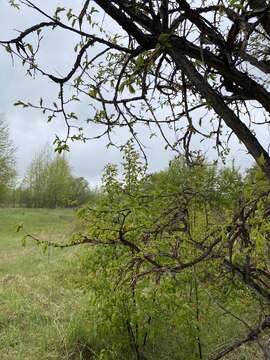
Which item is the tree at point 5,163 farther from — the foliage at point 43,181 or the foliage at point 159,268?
the foliage at point 159,268

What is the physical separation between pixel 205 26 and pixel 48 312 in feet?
17.5

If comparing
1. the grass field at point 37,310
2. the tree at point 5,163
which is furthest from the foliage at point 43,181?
the grass field at point 37,310

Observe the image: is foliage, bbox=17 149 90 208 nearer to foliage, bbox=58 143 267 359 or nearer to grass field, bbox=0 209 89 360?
grass field, bbox=0 209 89 360

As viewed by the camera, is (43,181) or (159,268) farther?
(43,181)

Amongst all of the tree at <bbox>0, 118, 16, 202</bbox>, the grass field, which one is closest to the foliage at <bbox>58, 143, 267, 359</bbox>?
the grass field

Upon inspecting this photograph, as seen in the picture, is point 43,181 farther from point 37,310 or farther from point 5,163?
point 37,310

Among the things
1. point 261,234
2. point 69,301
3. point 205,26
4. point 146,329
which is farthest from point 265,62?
point 69,301

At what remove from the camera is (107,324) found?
4.11 meters

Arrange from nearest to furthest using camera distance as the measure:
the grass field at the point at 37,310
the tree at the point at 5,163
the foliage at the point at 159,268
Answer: the foliage at the point at 159,268 < the grass field at the point at 37,310 < the tree at the point at 5,163

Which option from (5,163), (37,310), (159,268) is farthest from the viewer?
(5,163)

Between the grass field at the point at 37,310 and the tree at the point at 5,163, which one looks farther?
the tree at the point at 5,163

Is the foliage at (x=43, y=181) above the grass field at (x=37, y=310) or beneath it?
above

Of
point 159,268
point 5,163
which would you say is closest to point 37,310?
point 159,268

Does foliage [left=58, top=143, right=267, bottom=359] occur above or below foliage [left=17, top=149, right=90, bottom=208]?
below
